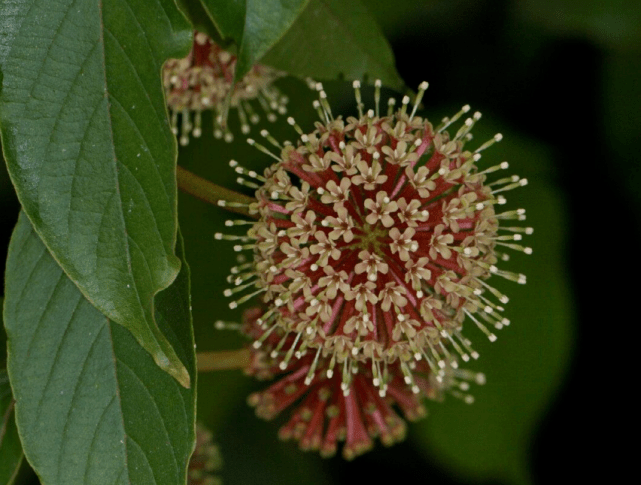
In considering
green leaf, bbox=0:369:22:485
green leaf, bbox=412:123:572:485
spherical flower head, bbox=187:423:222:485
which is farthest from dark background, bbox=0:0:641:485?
green leaf, bbox=0:369:22:485

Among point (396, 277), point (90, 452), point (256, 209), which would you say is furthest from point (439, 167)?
point (90, 452)

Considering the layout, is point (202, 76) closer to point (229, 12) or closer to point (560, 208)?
point (229, 12)

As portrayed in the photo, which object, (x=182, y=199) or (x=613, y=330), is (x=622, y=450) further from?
(x=182, y=199)

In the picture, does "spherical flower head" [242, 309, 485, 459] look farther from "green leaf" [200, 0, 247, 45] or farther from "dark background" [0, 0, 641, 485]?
"dark background" [0, 0, 641, 485]

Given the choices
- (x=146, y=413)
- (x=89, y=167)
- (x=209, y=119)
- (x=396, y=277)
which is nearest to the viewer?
(x=89, y=167)

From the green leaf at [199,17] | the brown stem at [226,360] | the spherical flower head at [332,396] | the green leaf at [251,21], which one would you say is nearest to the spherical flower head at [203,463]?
the spherical flower head at [332,396]
